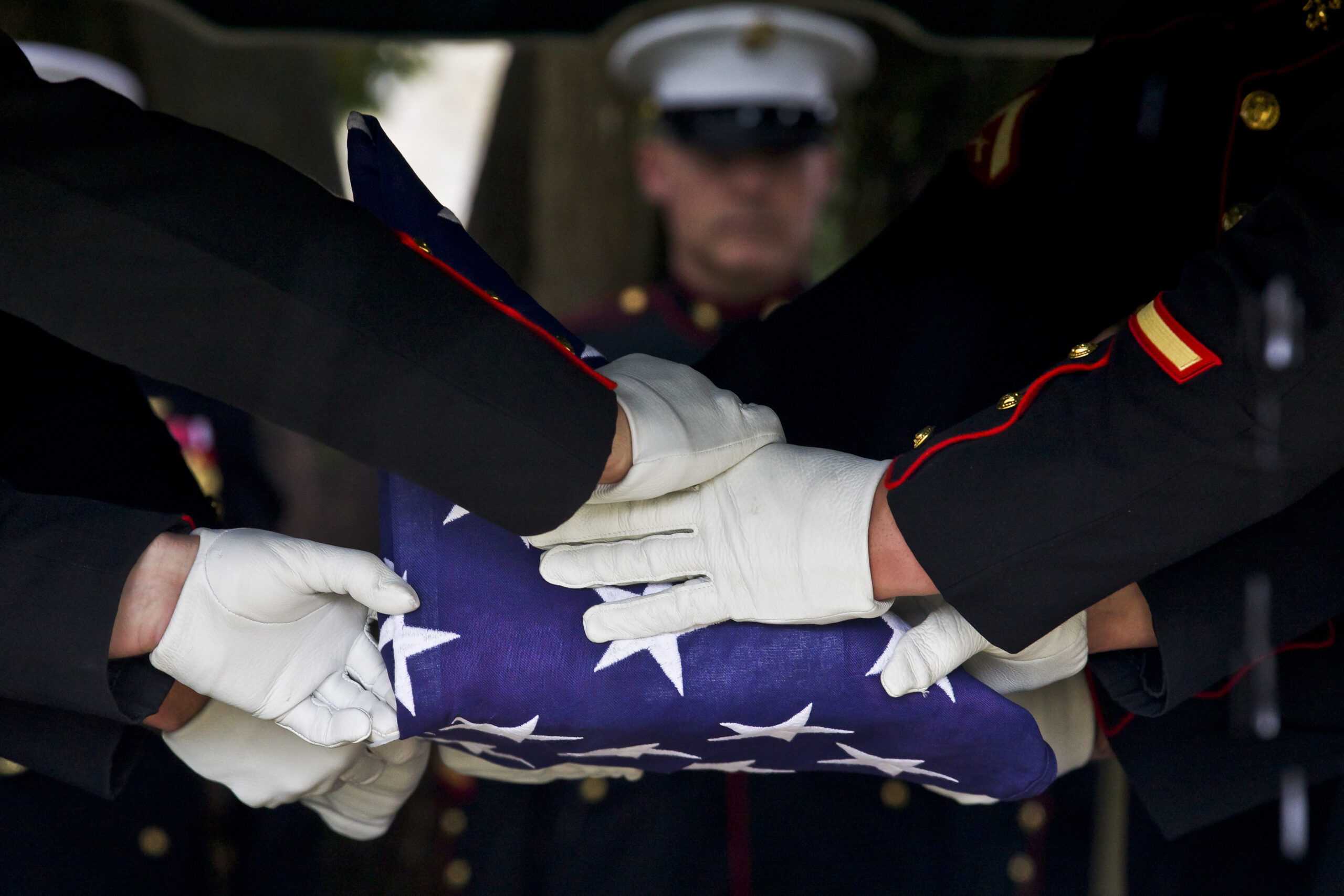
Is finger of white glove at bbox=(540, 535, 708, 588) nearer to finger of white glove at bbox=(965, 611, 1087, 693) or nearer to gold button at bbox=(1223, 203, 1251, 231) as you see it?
finger of white glove at bbox=(965, 611, 1087, 693)

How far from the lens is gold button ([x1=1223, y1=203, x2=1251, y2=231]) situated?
0.98 metres

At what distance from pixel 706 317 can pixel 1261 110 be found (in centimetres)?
133

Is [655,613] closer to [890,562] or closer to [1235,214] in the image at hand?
[890,562]

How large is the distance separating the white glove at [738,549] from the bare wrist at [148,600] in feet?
0.90

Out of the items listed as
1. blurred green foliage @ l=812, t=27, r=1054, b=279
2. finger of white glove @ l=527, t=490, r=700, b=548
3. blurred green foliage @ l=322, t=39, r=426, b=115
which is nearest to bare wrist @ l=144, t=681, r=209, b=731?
finger of white glove @ l=527, t=490, r=700, b=548

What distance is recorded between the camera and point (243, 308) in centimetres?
73

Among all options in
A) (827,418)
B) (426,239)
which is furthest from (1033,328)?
(426,239)

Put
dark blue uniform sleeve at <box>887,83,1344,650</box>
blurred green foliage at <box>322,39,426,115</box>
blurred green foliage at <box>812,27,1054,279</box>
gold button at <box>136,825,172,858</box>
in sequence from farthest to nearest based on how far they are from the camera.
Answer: blurred green foliage at <box>322,39,426,115</box> < blurred green foliage at <box>812,27,1054,279</box> < gold button at <box>136,825,172,858</box> < dark blue uniform sleeve at <box>887,83,1344,650</box>

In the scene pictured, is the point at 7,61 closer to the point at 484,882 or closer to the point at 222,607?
the point at 222,607

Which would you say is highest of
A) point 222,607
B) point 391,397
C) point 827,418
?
point 827,418

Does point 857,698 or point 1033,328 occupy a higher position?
point 1033,328

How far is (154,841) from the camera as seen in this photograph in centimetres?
130

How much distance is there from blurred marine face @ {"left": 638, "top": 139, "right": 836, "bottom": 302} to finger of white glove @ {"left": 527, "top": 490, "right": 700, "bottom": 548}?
1505 millimetres

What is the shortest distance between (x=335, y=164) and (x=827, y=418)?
7.27 ft
